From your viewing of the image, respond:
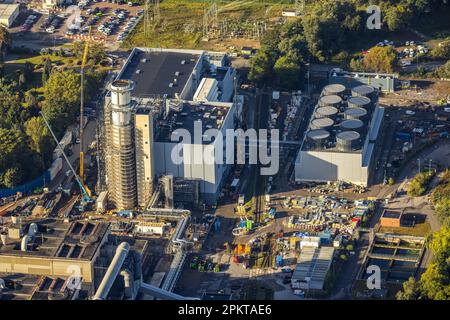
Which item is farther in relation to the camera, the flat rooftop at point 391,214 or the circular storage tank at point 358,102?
the circular storage tank at point 358,102

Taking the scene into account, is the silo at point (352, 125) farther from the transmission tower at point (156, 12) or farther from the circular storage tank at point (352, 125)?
the transmission tower at point (156, 12)

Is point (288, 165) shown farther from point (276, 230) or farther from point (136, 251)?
point (136, 251)

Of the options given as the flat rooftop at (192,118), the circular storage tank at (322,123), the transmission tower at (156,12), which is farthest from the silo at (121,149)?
the transmission tower at (156,12)

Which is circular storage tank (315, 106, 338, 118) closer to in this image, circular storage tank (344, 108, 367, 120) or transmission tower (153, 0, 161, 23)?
circular storage tank (344, 108, 367, 120)

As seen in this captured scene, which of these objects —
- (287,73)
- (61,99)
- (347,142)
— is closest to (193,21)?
(287,73)

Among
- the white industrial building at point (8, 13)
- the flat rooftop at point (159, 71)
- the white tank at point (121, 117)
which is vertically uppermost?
the white tank at point (121, 117)

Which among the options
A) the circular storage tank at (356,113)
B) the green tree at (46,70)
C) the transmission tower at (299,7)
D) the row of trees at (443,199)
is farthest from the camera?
the transmission tower at (299,7)

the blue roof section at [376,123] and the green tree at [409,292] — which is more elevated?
the blue roof section at [376,123]
